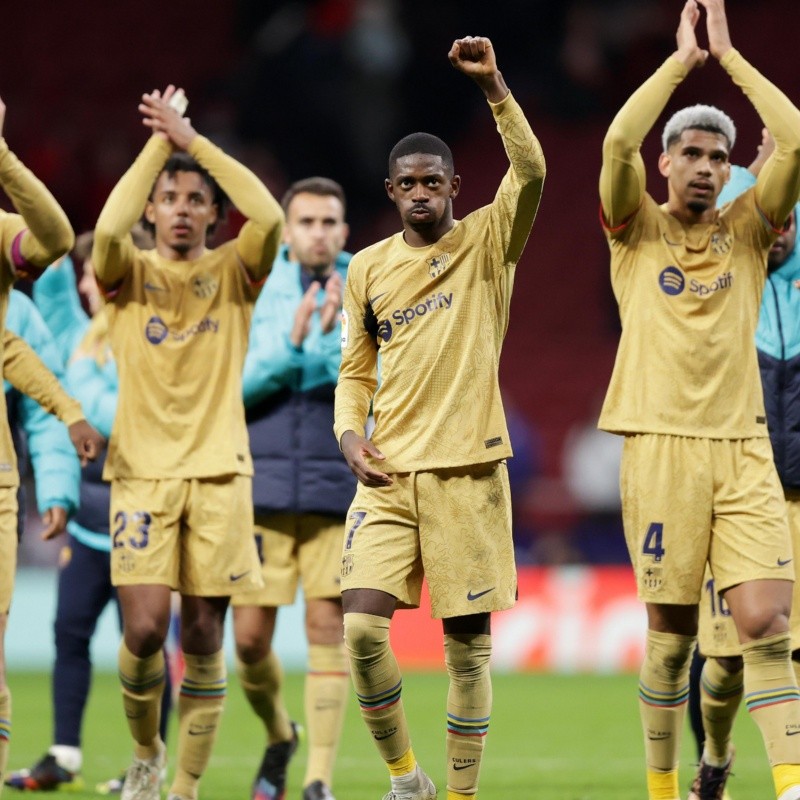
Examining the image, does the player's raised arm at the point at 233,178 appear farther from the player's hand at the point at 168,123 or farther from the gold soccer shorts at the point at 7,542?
the gold soccer shorts at the point at 7,542

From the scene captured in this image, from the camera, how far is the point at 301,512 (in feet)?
24.0

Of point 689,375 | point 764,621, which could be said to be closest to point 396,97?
point 689,375

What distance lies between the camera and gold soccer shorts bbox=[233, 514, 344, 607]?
7.26m

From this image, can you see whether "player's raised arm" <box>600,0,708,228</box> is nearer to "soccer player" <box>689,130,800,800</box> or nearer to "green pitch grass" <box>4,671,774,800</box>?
"soccer player" <box>689,130,800,800</box>

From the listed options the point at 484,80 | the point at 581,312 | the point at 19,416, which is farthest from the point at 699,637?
the point at 581,312

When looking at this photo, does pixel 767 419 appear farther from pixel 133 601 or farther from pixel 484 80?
pixel 133 601

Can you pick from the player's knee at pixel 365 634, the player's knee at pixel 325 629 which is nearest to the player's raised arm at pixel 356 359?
the player's knee at pixel 365 634

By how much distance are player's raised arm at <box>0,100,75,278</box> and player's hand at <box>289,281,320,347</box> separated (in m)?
1.47

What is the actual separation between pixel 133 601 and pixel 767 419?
8.34ft

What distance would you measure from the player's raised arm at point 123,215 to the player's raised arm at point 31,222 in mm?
412

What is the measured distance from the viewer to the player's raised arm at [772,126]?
5.81 meters

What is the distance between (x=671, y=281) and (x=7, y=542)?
251 cm

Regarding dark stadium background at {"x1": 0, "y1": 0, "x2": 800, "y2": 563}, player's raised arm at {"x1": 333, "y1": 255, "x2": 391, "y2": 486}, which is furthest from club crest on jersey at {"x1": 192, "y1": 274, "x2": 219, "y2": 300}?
dark stadium background at {"x1": 0, "y1": 0, "x2": 800, "y2": 563}

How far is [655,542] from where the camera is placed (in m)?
5.80
